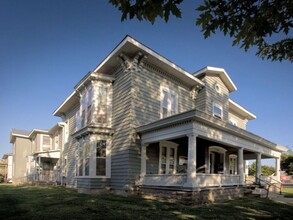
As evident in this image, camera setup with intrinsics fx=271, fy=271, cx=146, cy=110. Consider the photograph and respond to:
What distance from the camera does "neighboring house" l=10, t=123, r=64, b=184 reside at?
87.7ft

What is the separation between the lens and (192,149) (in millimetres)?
11469

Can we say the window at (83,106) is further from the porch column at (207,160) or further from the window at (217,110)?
the window at (217,110)

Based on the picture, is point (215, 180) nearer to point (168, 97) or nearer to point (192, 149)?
point (192, 149)

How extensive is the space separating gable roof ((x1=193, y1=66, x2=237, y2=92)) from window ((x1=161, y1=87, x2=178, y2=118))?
3.17 meters

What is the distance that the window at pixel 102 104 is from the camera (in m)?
15.9

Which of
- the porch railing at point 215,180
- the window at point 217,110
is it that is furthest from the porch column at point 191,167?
the window at point 217,110

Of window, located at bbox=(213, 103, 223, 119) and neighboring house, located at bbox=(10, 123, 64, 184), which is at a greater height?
window, located at bbox=(213, 103, 223, 119)

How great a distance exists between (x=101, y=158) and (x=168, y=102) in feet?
17.1

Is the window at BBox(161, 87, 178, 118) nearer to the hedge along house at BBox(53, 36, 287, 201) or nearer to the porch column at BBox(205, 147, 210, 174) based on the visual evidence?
the hedge along house at BBox(53, 36, 287, 201)

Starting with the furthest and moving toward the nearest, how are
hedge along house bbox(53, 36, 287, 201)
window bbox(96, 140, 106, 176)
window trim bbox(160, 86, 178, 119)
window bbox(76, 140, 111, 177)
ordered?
window trim bbox(160, 86, 178, 119), window bbox(96, 140, 106, 176), window bbox(76, 140, 111, 177), hedge along house bbox(53, 36, 287, 201)

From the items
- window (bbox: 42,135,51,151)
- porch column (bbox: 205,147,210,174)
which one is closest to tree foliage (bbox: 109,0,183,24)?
porch column (bbox: 205,147,210,174)

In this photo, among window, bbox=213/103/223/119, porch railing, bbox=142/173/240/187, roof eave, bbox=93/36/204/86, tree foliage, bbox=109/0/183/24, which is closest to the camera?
tree foliage, bbox=109/0/183/24

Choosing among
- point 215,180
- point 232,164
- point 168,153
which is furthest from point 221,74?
point 215,180

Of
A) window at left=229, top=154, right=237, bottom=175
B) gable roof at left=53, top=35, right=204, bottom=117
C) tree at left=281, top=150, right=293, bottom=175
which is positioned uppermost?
gable roof at left=53, top=35, right=204, bottom=117
